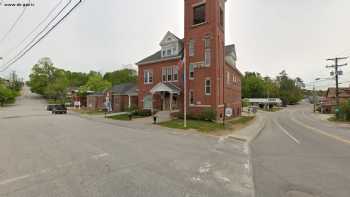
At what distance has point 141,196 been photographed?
3973mm

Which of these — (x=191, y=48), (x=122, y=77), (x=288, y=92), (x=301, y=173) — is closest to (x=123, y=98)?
(x=191, y=48)

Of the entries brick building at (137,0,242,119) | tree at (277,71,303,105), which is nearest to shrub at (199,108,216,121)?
brick building at (137,0,242,119)

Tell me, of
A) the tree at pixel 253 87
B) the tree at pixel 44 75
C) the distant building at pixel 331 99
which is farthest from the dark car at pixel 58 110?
the tree at pixel 253 87

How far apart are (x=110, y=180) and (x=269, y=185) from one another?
433 centimetres

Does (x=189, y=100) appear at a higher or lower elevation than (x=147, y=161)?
higher

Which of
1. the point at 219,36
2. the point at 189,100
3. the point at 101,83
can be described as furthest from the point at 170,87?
the point at 101,83

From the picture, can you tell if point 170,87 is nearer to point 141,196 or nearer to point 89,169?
point 89,169

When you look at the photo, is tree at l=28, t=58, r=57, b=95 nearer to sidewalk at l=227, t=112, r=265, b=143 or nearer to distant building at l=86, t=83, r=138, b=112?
distant building at l=86, t=83, r=138, b=112

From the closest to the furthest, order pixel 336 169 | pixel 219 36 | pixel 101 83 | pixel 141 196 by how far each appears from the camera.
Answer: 1. pixel 141 196
2. pixel 336 169
3. pixel 219 36
4. pixel 101 83

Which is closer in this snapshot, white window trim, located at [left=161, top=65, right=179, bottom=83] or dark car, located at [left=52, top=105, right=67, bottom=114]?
white window trim, located at [left=161, top=65, right=179, bottom=83]

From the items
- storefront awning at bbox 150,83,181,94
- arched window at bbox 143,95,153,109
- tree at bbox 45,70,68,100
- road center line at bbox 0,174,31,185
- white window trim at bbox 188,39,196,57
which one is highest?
white window trim at bbox 188,39,196,57

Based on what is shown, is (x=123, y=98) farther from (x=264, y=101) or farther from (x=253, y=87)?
(x=253, y=87)

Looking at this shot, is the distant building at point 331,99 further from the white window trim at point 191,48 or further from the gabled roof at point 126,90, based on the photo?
the gabled roof at point 126,90

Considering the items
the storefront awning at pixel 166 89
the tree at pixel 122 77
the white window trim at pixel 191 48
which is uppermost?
the tree at pixel 122 77
